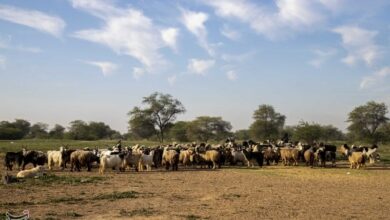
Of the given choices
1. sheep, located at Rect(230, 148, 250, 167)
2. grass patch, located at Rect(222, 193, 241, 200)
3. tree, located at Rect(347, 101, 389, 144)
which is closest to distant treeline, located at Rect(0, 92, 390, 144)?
tree, located at Rect(347, 101, 389, 144)

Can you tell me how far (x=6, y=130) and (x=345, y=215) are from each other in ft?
257

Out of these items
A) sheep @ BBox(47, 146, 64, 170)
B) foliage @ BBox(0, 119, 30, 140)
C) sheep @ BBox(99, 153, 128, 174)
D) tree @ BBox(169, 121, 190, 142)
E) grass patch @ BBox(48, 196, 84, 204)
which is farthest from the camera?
tree @ BBox(169, 121, 190, 142)

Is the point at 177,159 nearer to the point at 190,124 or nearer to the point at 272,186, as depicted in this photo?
the point at 272,186

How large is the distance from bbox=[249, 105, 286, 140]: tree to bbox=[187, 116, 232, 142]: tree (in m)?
10.7

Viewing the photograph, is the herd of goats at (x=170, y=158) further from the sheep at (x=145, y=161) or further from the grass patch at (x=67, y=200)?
the grass patch at (x=67, y=200)

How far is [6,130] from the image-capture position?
270 feet

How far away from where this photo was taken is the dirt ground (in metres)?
13.4

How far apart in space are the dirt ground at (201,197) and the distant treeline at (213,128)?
94.5 feet

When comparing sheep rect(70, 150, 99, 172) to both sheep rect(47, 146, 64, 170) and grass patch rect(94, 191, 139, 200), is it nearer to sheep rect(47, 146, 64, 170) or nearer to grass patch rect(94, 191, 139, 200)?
sheep rect(47, 146, 64, 170)

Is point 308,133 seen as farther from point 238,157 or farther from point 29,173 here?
point 29,173

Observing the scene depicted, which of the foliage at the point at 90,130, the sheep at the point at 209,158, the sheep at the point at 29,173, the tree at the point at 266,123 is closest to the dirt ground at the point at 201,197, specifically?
the sheep at the point at 29,173

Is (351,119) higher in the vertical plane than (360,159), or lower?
higher

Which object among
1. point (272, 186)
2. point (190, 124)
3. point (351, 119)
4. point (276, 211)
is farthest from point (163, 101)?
point (276, 211)

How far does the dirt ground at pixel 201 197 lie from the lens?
1336 cm
